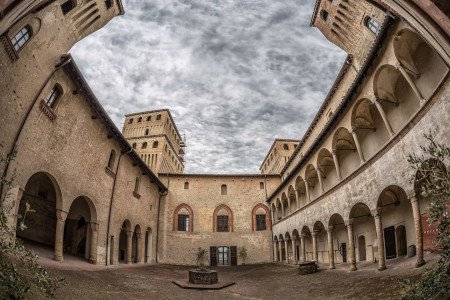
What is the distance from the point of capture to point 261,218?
36.8 metres

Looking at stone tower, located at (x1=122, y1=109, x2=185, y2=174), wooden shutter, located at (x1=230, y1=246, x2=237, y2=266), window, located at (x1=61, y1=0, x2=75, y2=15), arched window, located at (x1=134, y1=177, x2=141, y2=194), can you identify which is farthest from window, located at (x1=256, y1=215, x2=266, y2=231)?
window, located at (x1=61, y1=0, x2=75, y2=15)

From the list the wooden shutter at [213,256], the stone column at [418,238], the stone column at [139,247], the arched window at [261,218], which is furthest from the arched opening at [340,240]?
the stone column at [139,247]

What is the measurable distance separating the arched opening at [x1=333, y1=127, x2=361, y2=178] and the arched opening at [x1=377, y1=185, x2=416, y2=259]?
8.89 feet

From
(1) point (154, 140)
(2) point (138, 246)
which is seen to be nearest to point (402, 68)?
(2) point (138, 246)

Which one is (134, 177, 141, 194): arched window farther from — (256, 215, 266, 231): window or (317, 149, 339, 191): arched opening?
(256, 215, 266, 231): window

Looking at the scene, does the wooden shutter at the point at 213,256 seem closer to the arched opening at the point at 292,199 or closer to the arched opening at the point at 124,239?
the arched opening at the point at 292,199

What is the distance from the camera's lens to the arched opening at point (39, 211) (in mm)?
A: 17719

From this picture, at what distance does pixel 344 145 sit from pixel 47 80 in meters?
16.5

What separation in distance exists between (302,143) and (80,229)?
20.1 metres

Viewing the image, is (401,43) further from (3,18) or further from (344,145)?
(3,18)

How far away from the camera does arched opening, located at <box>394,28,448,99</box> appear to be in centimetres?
1102

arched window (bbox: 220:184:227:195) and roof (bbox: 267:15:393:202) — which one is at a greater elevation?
roof (bbox: 267:15:393:202)

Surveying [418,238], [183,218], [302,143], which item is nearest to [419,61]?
[418,238]

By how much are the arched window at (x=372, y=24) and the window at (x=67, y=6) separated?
648 inches
